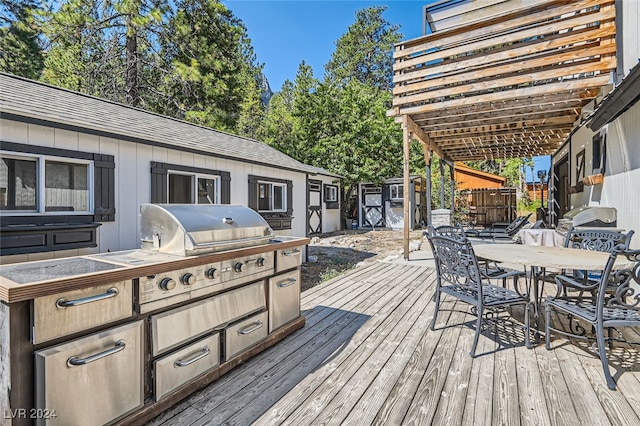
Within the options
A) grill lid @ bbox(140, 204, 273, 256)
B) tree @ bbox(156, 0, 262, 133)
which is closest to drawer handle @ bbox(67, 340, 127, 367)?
grill lid @ bbox(140, 204, 273, 256)

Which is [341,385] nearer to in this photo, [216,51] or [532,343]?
[532,343]

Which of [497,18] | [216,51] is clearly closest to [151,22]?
[216,51]

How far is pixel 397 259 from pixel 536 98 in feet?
13.2

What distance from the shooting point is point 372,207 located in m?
15.9

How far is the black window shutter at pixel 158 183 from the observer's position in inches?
180

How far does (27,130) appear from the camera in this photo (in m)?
3.31

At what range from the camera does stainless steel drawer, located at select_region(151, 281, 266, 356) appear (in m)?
1.90

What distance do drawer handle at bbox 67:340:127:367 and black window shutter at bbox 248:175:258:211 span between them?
197 inches

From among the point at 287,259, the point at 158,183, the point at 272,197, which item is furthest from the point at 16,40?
the point at 287,259

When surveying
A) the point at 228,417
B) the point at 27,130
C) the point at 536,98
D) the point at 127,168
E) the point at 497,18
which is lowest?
the point at 228,417

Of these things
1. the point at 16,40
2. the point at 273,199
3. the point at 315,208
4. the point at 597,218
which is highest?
the point at 16,40

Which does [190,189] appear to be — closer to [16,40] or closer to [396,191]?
[16,40]

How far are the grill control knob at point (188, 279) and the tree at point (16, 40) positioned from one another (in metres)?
13.3

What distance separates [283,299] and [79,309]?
168 cm
